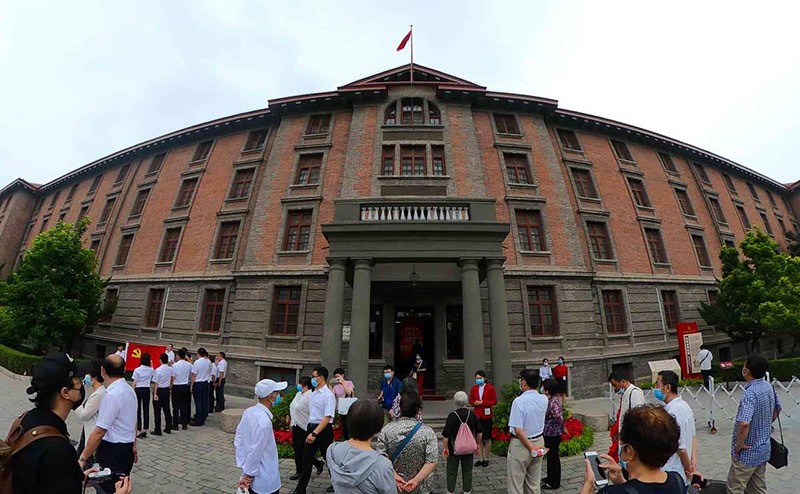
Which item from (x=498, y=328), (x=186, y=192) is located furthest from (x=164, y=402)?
(x=186, y=192)

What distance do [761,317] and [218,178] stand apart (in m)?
29.9

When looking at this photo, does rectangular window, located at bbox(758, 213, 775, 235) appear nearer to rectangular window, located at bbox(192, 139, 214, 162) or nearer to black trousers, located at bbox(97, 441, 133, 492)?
black trousers, located at bbox(97, 441, 133, 492)

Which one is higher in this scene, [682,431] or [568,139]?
[568,139]

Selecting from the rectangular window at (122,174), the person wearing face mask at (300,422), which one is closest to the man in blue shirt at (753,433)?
the person wearing face mask at (300,422)

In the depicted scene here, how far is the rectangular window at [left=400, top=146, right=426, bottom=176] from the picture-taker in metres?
17.2

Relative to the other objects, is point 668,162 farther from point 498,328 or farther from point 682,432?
point 682,432

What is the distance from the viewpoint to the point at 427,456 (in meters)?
3.39

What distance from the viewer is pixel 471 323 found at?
34.1 feet

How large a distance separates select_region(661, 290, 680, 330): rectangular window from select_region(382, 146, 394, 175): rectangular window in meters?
16.8

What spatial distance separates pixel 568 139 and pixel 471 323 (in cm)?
1573

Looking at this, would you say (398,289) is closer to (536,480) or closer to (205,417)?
(205,417)

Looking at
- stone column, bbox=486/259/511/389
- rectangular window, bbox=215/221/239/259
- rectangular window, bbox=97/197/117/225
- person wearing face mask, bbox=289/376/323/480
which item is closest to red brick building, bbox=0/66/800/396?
stone column, bbox=486/259/511/389

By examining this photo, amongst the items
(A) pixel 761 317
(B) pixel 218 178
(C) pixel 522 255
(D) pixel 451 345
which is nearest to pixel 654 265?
(A) pixel 761 317

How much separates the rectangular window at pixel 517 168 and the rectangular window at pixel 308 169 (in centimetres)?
1063
